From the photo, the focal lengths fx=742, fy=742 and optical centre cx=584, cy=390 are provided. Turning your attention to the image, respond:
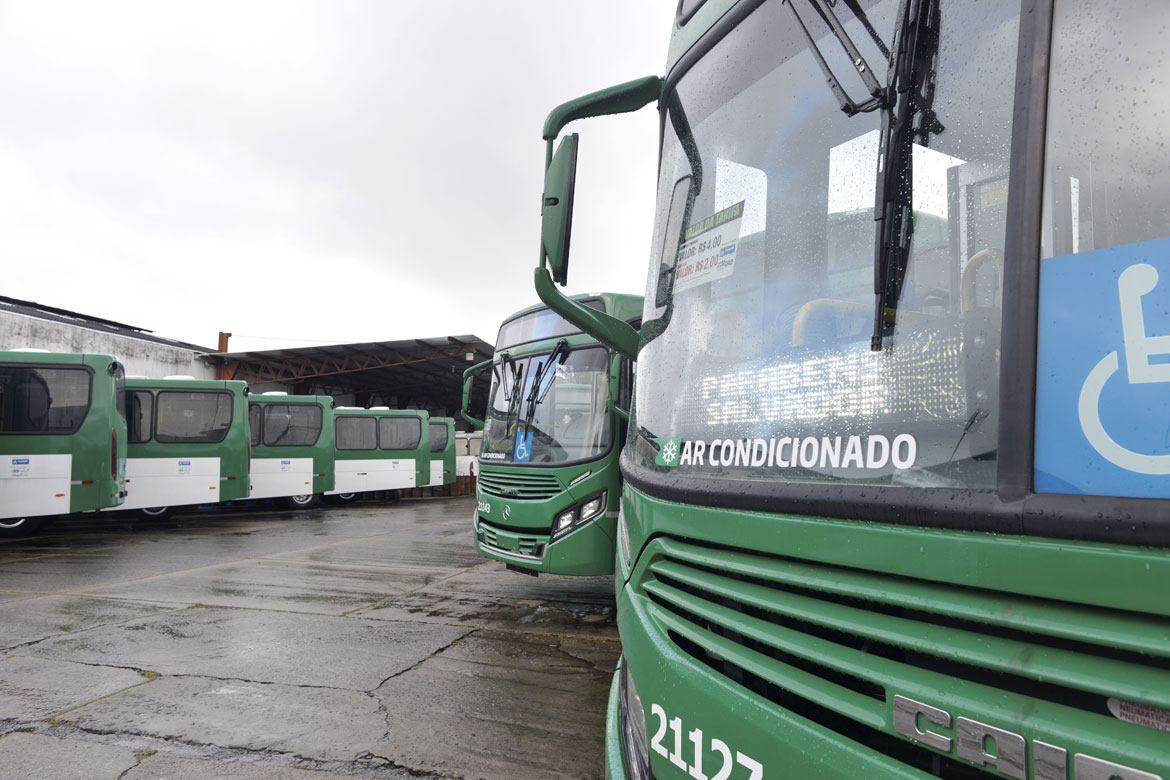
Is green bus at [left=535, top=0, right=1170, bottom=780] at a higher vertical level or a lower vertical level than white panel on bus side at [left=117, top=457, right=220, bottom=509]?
higher

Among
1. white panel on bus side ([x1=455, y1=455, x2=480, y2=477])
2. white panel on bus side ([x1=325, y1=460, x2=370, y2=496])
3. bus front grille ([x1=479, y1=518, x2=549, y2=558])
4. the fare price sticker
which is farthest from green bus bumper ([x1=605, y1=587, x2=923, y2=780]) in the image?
white panel on bus side ([x1=455, y1=455, x2=480, y2=477])

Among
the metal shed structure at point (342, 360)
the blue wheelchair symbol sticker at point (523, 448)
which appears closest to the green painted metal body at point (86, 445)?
the blue wheelchair symbol sticker at point (523, 448)

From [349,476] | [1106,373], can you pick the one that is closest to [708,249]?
[1106,373]

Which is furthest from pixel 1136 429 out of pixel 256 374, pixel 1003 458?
pixel 256 374

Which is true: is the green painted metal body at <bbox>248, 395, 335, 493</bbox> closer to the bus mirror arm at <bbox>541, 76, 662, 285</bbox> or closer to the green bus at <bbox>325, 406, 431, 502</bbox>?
the green bus at <bbox>325, 406, 431, 502</bbox>

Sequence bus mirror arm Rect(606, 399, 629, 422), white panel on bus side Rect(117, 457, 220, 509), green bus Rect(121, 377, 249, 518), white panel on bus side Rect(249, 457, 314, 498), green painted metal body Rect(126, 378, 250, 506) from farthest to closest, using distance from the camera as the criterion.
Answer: white panel on bus side Rect(249, 457, 314, 498)
green painted metal body Rect(126, 378, 250, 506)
green bus Rect(121, 377, 249, 518)
white panel on bus side Rect(117, 457, 220, 509)
bus mirror arm Rect(606, 399, 629, 422)

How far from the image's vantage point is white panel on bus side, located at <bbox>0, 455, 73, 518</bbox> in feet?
39.0

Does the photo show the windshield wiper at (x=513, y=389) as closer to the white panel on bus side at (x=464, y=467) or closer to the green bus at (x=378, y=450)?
the green bus at (x=378, y=450)

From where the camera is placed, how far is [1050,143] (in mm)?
1281

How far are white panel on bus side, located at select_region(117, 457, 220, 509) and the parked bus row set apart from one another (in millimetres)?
20

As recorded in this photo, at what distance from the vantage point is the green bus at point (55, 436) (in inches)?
472

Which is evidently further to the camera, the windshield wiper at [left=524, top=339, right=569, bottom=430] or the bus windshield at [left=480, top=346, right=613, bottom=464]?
the windshield wiper at [left=524, top=339, right=569, bottom=430]

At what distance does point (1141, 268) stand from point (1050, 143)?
0.30m

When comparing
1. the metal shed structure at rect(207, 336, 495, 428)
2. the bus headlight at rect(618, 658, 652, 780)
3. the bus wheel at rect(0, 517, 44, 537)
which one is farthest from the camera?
the metal shed structure at rect(207, 336, 495, 428)
